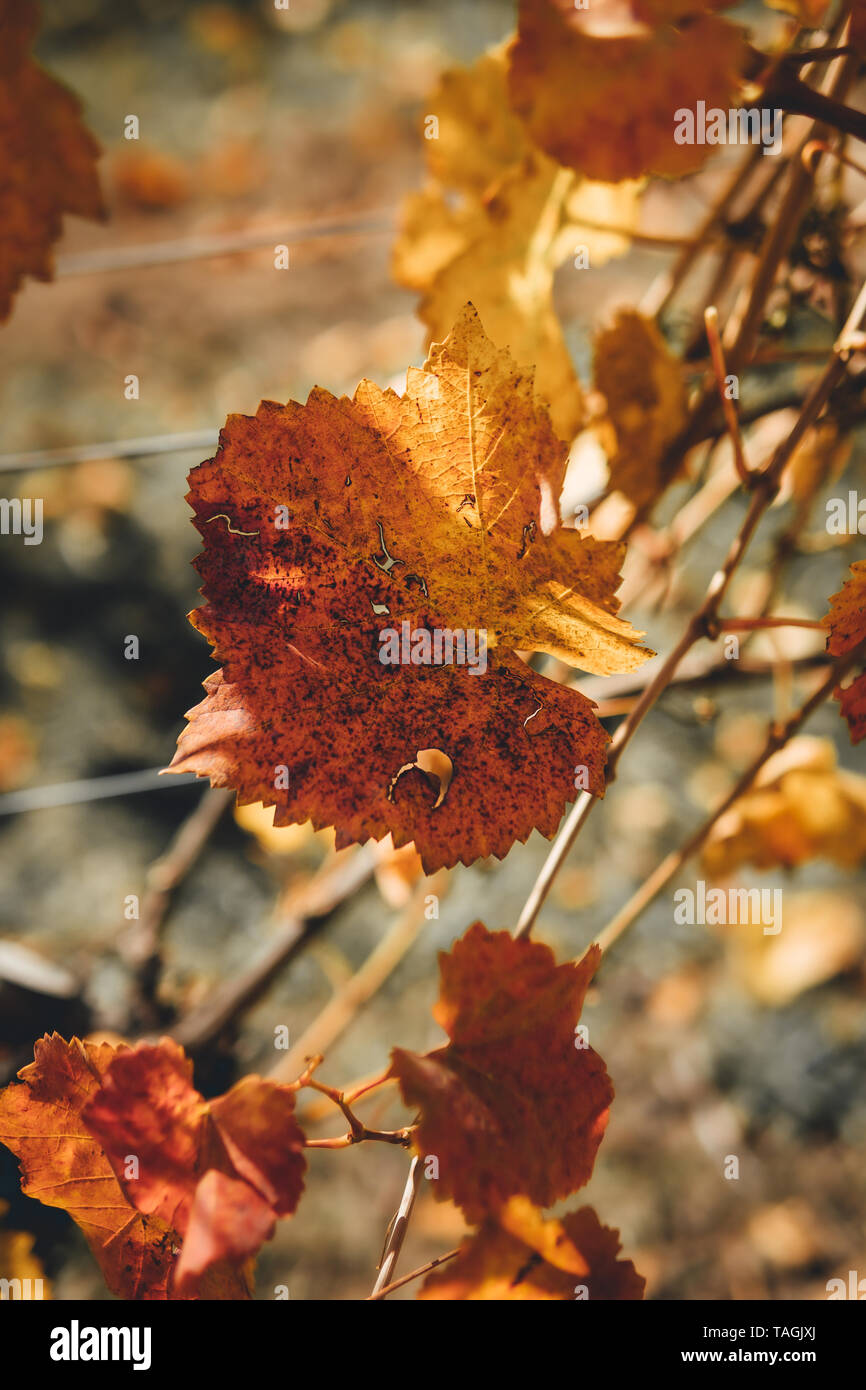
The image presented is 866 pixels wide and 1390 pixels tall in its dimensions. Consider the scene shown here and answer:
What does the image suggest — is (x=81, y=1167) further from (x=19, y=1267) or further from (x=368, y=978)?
(x=368, y=978)

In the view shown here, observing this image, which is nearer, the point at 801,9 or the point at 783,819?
the point at 801,9

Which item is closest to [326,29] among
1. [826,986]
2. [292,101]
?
[292,101]

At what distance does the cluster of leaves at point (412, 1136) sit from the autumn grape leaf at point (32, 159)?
1.16ft

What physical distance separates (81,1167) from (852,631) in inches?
12.9

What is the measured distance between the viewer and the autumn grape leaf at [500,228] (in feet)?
1.41

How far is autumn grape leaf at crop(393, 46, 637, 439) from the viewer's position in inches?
16.9

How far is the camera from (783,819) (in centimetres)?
63

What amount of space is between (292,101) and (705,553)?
136cm

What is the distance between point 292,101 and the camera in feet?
6.33

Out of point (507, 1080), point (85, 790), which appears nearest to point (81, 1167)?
point (507, 1080)

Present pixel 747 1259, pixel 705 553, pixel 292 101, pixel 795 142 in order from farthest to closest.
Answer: pixel 292 101 → pixel 705 553 → pixel 747 1259 → pixel 795 142

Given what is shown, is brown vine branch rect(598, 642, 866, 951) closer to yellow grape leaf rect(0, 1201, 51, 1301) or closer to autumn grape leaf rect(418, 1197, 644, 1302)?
autumn grape leaf rect(418, 1197, 644, 1302)

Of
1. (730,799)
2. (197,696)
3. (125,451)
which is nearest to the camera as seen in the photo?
(730,799)

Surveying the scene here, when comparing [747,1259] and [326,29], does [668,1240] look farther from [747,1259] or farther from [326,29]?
[326,29]
